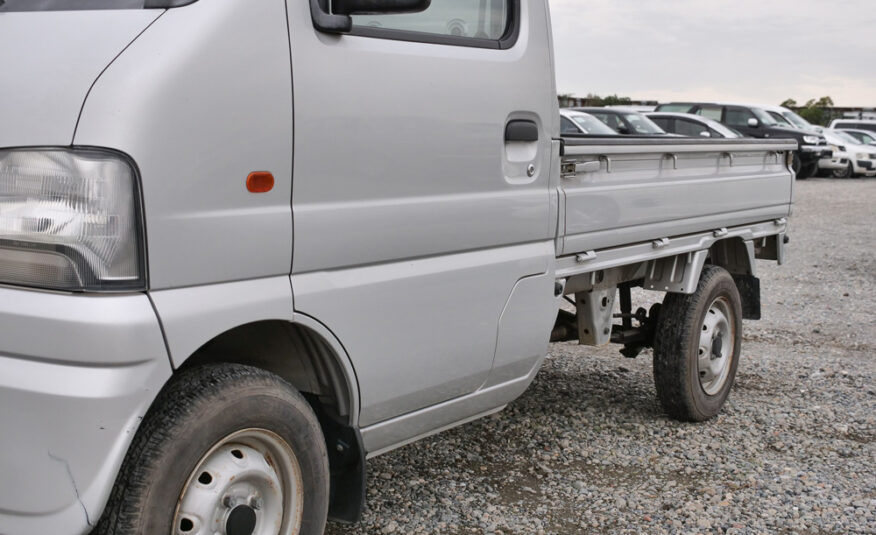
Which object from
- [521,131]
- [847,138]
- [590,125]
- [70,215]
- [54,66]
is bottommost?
[847,138]

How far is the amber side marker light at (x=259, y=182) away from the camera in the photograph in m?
2.44

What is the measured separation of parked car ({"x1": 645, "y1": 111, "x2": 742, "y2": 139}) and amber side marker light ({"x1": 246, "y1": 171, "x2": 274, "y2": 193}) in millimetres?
17248

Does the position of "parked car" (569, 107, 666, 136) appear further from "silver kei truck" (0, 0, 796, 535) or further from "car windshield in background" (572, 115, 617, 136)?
"silver kei truck" (0, 0, 796, 535)

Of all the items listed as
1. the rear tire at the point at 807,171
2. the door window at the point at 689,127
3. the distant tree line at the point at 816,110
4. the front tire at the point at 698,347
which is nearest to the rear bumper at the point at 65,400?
the front tire at the point at 698,347

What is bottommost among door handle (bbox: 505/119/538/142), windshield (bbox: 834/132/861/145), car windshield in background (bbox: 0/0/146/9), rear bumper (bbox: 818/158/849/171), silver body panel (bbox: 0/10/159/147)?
rear bumper (bbox: 818/158/849/171)

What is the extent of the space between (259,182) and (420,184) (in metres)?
0.63

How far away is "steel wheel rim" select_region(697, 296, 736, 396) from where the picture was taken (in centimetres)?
500

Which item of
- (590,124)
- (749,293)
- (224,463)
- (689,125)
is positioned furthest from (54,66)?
(689,125)

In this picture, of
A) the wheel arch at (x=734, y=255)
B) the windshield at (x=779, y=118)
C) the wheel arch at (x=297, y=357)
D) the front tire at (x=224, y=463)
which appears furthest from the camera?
the windshield at (x=779, y=118)

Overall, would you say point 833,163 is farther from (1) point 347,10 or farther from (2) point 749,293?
(1) point 347,10

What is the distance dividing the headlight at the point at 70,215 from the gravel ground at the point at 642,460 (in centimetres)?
180

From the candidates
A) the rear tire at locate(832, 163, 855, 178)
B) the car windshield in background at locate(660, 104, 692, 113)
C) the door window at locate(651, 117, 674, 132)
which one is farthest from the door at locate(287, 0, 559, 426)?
the rear tire at locate(832, 163, 855, 178)

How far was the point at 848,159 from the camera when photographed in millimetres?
25188

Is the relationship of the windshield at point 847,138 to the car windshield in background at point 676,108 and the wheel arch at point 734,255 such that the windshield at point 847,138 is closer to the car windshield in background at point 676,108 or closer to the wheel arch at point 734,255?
the car windshield in background at point 676,108
